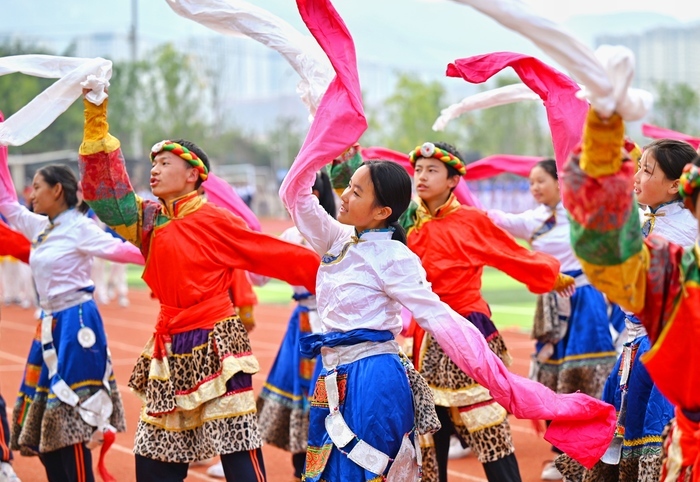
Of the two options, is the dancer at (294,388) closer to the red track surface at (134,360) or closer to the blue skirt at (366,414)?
the red track surface at (134,360)

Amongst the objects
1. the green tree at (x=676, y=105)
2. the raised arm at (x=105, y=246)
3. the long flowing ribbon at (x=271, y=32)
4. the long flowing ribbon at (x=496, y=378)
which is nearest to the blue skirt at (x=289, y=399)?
the raised arm at (x=105, y=246)

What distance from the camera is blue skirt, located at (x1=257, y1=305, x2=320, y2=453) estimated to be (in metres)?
6.84

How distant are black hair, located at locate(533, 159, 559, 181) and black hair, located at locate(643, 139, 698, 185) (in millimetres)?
2750

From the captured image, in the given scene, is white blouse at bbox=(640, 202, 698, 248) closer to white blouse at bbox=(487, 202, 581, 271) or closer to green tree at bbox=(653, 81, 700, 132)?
white blouse at bbox=(487, 202, 581, 271)

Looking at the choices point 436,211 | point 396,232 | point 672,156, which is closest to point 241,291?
point 436,211

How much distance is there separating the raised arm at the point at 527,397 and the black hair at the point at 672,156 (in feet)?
4.22

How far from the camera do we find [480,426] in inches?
217

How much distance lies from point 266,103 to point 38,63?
79.4 m

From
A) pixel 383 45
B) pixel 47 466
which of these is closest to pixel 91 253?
pixel 47 466

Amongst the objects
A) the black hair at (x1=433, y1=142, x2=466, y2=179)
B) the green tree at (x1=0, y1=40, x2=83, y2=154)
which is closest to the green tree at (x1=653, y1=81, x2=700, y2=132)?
the green tree at (x1=0, y1=40, x2=83, y2=154)

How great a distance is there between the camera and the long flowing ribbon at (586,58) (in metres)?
2.99

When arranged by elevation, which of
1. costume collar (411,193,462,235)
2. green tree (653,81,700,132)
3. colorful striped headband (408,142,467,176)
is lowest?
green tree (653,81,700,132)

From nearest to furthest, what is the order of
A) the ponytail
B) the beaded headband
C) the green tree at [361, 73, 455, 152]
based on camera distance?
the beaded headband, the ponytail, the green tree at [361, 73, 455, 152]

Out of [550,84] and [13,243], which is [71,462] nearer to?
[13,243]
